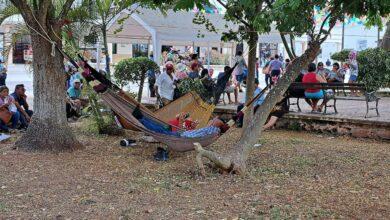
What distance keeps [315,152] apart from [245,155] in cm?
184

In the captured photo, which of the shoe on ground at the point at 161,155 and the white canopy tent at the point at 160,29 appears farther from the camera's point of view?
the white canopy tent at the point at 160,29

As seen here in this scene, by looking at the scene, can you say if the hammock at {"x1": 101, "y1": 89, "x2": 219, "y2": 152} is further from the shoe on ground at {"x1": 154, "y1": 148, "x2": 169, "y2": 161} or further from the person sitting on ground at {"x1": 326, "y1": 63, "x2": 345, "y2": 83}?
the person sitting on ground at {"x1": 326, "y1": 63, "x2": 345, "y2": 83}

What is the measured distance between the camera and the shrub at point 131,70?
10375mm

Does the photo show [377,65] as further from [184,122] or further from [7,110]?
[7,110]

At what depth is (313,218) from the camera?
4.21 m

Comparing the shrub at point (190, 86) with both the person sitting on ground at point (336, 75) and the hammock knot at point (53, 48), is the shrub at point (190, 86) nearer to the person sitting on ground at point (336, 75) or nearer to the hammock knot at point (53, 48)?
the hammock knot at point (53, 48)

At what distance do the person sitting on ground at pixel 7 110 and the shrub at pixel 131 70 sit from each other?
A: 2191mm

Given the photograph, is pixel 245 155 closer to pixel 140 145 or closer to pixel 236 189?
pixel 236 189

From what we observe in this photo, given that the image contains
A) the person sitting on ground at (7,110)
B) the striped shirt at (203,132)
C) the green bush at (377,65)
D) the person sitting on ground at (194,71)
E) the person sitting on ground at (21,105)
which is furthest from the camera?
the green bush at (377,65)

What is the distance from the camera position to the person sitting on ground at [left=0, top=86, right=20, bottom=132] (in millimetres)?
8781

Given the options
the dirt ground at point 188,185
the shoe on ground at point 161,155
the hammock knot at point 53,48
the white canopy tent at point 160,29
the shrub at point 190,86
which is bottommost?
the dirt ground at point 188,185

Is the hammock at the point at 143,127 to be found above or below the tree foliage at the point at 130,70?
below

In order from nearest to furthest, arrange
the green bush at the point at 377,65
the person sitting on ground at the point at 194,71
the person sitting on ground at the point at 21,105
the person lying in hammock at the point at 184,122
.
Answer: the person lying in hammock at the point at 184,122, the person sitting on ground at the point at 21,105, the person sitting on ground at the point at 194,71, the green bush at the point at 377,65

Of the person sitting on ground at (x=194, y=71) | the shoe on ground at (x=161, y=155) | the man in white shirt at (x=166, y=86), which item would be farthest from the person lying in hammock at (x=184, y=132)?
the person sitting on ground at (x=194, y=71)
